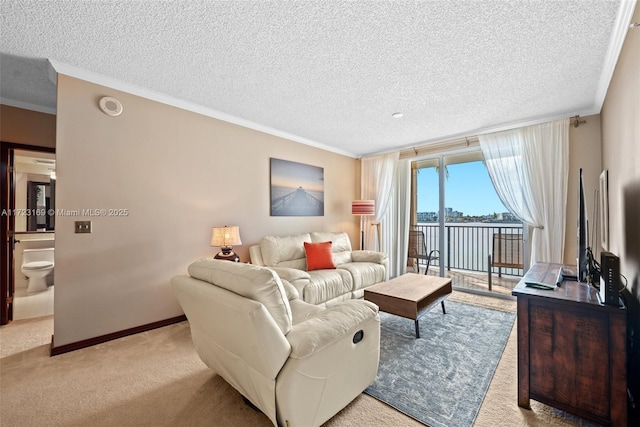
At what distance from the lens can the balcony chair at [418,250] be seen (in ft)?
15.4

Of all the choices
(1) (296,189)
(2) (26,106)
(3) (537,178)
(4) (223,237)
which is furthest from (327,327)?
(2) (26,106)

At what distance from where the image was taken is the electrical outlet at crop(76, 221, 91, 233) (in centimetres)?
235

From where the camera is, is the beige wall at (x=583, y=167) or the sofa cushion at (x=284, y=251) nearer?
the beige wall at (x=583, y=167)

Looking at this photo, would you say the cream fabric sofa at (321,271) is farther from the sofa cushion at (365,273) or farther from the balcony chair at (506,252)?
the balcony chair at (506,252)

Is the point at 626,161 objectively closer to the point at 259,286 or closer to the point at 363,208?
the point at 259,286

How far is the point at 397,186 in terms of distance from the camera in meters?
4.91

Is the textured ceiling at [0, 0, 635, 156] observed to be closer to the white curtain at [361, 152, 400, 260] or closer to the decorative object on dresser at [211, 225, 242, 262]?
the decorative object on dresser at [211, 225, 242, 262]

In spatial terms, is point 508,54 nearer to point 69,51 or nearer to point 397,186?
point 397,186

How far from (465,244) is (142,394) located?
5152 millimetres

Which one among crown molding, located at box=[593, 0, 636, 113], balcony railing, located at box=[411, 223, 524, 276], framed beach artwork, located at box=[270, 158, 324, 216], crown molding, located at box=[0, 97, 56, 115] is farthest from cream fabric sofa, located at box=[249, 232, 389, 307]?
crown molding, located at box=[593, 0, 636, 113]

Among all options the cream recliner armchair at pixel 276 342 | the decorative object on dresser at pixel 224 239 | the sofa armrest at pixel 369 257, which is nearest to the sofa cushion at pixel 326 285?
the sofa armrest at pixel 369 257

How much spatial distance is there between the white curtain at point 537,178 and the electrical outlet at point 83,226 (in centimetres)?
482

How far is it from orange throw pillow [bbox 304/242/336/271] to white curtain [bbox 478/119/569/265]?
101 inches

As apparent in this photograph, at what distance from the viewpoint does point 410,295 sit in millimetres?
2510
